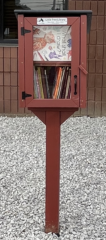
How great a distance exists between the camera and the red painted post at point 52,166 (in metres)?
2.85

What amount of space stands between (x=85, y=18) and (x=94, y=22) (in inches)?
173

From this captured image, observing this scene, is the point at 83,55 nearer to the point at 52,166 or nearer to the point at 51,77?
the point at 51,77

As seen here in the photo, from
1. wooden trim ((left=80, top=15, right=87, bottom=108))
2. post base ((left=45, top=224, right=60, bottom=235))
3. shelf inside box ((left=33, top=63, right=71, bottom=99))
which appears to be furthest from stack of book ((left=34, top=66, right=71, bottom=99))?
post base ((left=45, top=224, right=60, bottom=235))

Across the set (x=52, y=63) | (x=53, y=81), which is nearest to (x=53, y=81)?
(x=53, y=81)

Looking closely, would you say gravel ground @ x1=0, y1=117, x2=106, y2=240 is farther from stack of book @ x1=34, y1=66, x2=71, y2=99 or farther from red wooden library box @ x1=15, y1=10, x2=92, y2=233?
stack of book @ x1=34, y1=66, x2=71, y2=99

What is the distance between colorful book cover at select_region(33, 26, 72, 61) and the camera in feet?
8.89

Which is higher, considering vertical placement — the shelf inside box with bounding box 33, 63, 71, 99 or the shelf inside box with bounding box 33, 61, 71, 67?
the shelf inside box with bounding box 33, 61, 71, 67

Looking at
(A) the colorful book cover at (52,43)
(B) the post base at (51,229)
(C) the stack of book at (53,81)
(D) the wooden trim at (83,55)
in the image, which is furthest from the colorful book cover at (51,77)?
(B) the post base at (51,229)

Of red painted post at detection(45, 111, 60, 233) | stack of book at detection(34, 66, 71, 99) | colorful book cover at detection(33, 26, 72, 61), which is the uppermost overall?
colorful book cover at detection(33, 26, 72, 61)

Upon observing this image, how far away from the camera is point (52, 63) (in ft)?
8.98

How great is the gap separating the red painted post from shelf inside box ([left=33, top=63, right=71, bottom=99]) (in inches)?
5.7

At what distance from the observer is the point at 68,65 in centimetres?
275

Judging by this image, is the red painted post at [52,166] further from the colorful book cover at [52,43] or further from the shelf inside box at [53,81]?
the colorful book cover at [52,43]

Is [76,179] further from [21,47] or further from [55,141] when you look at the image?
[21,47]
